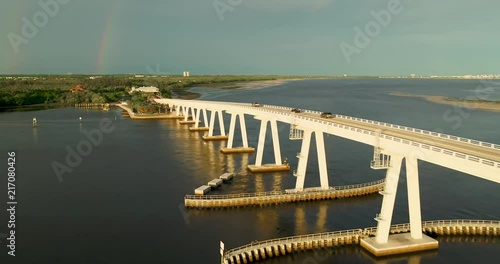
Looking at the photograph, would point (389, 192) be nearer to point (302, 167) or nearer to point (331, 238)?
point (331, 238)

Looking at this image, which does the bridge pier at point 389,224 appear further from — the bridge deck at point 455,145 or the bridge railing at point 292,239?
the bridge deck at point 455,145

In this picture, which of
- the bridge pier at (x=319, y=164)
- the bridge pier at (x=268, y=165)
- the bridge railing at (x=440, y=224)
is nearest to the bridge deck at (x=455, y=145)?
the bridge railing at (x=440, y=224)

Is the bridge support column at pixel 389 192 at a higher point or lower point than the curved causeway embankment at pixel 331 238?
higher

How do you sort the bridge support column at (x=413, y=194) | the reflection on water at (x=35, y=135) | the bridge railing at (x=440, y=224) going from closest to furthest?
the bridge support column at (x=413, y=194) → the bridge railing at (x=440, y=224) → the reflection on water at (x=35, y=135)

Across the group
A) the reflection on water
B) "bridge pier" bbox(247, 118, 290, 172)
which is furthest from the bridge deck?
the reflection on water

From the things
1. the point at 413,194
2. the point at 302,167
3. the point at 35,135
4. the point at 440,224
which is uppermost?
the point at 413,194

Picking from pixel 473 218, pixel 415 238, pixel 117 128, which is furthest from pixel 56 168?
pixel 473 218

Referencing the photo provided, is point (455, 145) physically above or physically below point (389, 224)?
above

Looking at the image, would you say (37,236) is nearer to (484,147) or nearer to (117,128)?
(484,147)

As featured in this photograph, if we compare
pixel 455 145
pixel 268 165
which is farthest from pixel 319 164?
pixel 455 145
